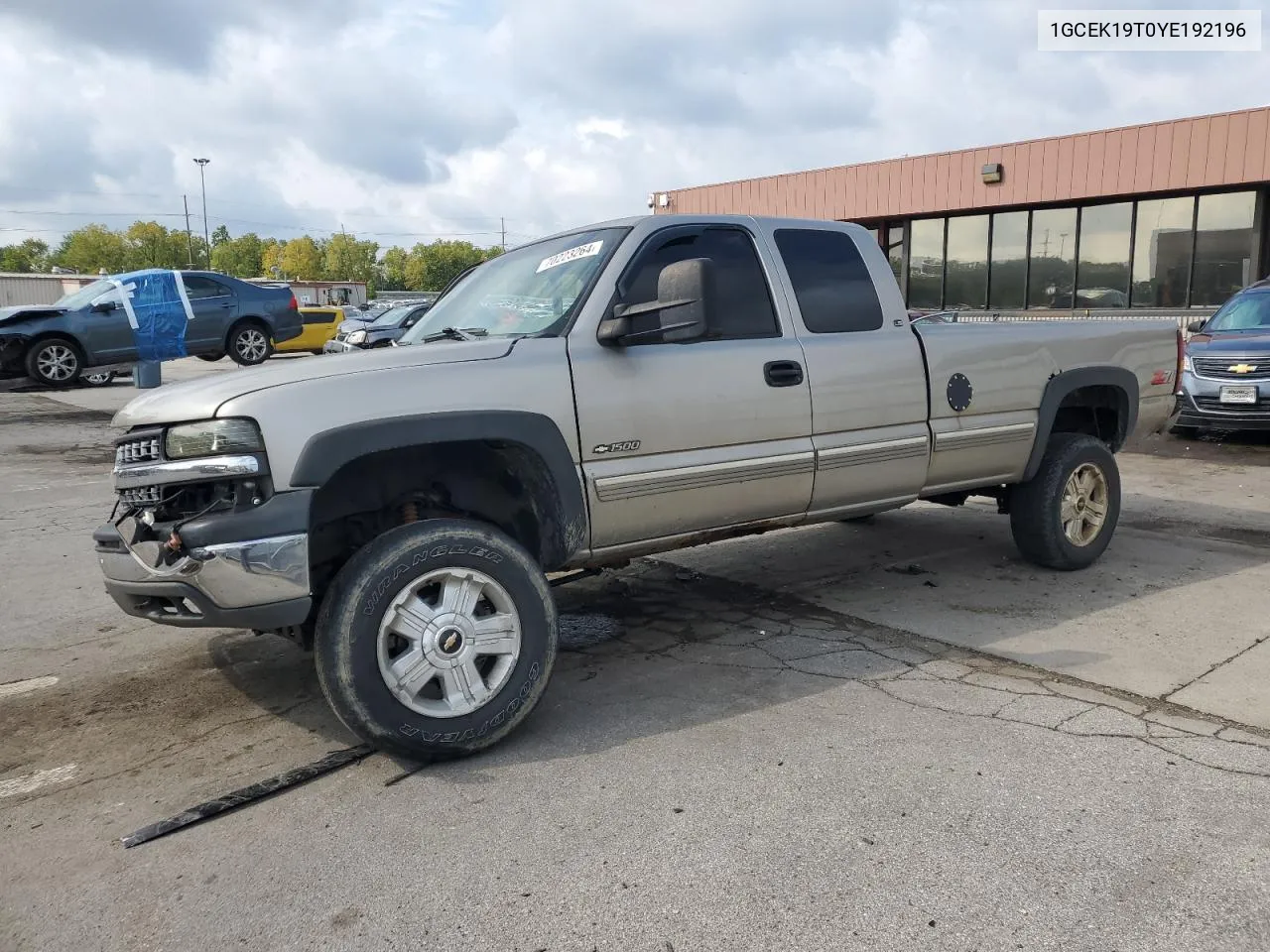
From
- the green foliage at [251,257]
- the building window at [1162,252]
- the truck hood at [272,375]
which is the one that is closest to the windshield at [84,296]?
the truck hood at [272,375]

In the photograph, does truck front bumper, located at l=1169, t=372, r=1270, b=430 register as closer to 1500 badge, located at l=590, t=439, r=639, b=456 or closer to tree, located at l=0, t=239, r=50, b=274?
1500 badge, located at l=590, t=439, r=639, b=456

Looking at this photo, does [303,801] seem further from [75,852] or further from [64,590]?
[64,590]

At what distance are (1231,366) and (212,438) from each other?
10.6 meters

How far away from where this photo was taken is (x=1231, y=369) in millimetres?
10359

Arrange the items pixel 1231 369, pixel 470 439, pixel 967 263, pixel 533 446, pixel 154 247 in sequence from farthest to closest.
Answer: pixel 154 247, pixel 967 263, pixel 1231 369, pixel 533 446, pixel 470 439

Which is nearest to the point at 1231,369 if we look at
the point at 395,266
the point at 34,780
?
the point at 34,780

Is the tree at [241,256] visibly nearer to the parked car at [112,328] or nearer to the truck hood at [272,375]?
the parked car at [112,328]

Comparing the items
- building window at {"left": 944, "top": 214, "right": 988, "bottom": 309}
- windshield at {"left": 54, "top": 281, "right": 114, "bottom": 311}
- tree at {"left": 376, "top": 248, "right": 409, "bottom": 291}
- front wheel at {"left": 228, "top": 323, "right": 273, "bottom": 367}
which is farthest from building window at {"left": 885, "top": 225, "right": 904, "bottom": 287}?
tree at {"left": 376, "top": 248, "right": 409, "bottom": 291}

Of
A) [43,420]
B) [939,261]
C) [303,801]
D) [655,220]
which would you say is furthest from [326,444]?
[939,261]

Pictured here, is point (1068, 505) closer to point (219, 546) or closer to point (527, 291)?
point (527, 291)

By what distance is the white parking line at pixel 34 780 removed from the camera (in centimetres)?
327

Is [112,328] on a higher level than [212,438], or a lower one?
higher

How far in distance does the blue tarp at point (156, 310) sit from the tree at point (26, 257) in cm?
12912

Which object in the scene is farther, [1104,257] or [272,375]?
[1104,257]
